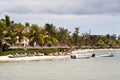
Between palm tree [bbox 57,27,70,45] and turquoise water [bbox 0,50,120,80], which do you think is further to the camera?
palm tree [bbox 57,27,70,45]

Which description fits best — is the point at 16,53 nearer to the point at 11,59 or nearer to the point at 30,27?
the point at 11,59

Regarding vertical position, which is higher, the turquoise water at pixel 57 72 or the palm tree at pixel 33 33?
the palm tree at pixel 33 33

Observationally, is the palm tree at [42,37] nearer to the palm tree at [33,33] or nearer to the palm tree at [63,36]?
the palm tree at [33,33]

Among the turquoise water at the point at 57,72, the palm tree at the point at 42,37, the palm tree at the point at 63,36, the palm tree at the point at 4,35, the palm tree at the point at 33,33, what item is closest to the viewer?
the turquoise water at the point at 57,72

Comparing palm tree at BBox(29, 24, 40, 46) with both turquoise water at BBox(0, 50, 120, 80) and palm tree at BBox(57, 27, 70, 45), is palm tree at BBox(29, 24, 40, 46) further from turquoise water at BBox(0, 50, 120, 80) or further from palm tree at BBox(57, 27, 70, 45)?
turquoise water at BBox(0, 50, 120, 80)

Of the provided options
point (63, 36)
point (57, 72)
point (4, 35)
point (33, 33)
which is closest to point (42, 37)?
point (33, 33)

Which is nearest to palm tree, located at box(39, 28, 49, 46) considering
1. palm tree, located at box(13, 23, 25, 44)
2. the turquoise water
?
palm tree, located at box(13, 23, 25, 44)

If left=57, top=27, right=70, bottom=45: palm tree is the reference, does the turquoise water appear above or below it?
below

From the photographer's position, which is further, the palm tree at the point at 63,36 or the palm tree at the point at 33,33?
the palm tree at the point at 63,36

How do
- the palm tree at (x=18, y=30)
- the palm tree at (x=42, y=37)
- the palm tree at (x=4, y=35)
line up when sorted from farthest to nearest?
1. the palm tree at (x=42, y=37)
2. the palm tree at (x=18, y=30)
3. the palm tree at (x=4, y=35)

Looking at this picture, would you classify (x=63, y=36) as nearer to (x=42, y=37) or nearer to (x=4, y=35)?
(x=42, y=37)

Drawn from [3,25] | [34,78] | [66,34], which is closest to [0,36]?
[3,25]

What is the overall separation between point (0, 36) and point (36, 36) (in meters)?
30.6

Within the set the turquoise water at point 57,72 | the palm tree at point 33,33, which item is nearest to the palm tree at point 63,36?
the palm tree at point 33,33
